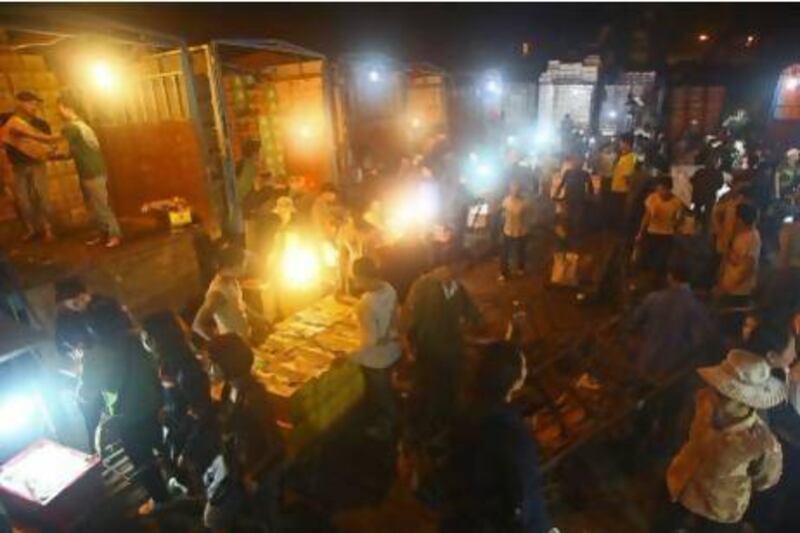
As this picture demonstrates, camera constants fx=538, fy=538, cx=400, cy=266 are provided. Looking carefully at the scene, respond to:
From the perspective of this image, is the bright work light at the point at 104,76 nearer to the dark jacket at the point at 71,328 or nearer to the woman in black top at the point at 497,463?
the dark jacket at the point at 71,328

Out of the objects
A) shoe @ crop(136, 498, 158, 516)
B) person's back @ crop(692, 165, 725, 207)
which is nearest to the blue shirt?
shoe @ crop(136, 498, 158, 516)

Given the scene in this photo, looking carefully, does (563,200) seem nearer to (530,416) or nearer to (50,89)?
(530,416)

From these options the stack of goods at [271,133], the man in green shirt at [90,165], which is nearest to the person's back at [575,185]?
the stack of goods at [271,133]

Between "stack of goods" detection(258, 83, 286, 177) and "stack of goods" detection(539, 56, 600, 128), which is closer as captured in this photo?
"stack of goods" detection(258, 83, 286, 177)

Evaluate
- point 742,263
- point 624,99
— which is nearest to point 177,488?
point 742,263

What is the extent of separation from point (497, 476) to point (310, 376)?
12.0 feet

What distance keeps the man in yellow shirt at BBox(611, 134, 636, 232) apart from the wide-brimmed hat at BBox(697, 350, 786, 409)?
379 inches

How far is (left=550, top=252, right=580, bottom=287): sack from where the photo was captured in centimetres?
1033

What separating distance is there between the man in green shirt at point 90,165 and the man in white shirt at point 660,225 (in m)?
9.55

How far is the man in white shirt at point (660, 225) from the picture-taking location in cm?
962

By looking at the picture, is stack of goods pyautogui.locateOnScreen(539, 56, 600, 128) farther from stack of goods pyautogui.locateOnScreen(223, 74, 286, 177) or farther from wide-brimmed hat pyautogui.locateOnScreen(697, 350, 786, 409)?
wide-brimmed hat pyautogui.locateOnScreen(697, 350, 786, 409)

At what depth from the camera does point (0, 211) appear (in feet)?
32.9

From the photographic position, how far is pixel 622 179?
1322cm

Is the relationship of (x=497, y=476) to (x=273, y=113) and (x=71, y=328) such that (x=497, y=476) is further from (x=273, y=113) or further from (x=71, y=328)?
(x=273, y=113)
